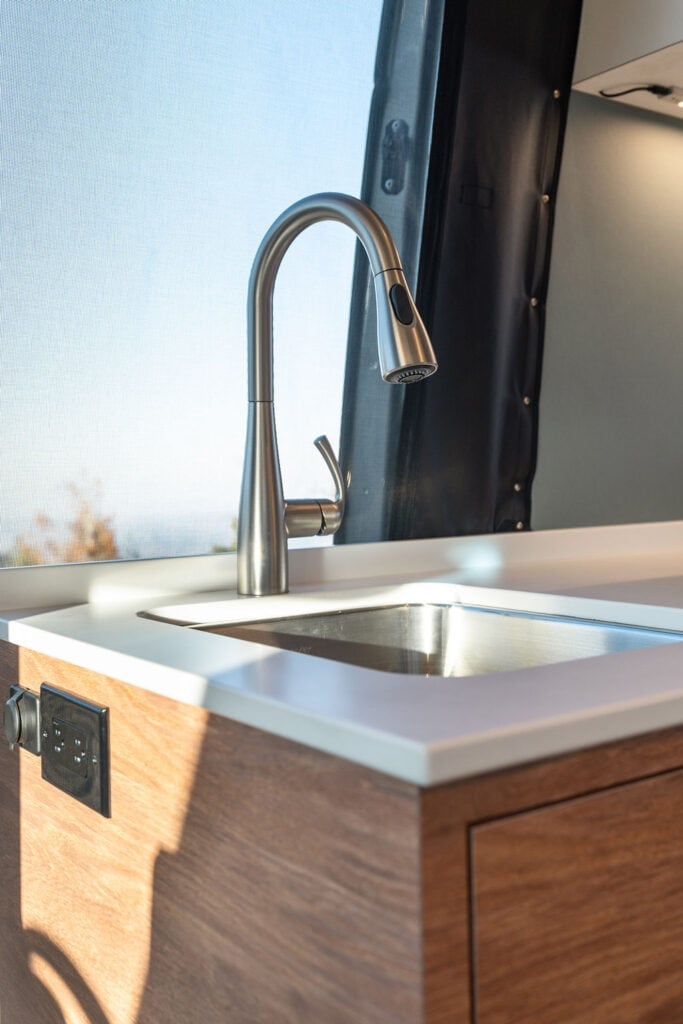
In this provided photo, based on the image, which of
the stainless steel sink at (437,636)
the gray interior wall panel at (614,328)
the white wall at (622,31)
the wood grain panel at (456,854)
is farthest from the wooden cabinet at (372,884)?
the white wall at (622,31)

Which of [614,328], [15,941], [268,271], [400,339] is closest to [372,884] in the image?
[400,339]

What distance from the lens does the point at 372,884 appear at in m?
0.64

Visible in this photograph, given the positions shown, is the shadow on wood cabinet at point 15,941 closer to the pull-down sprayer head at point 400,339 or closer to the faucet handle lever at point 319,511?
the faucet handle lever at point 319,511

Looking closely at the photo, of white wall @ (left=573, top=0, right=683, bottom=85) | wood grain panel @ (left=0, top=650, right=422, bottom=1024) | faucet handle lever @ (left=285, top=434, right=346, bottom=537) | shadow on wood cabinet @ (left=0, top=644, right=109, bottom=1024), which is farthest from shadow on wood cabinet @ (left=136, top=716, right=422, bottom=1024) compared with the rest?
→ white wall @ (left=573, top=0, right=683, bottom=85)

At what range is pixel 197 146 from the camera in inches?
54.4

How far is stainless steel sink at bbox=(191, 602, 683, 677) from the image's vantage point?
1.14 meters

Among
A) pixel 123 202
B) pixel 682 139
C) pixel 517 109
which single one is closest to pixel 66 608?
pixel 123 202

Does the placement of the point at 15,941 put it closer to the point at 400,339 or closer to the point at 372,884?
the point at 372,884

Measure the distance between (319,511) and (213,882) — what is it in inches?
23.4

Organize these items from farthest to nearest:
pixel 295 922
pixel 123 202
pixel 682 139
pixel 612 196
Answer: pixel 682 139 < pixel 612 196 < pixel 123 202 < pixel 295 922

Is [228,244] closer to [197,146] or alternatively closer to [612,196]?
[197,146]

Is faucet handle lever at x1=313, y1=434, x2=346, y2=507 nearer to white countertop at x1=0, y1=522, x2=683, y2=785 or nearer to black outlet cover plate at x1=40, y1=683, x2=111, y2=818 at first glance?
white countertop at x1=0, y1=522, x2=683, y2=785

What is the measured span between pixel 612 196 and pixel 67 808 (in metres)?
1.45

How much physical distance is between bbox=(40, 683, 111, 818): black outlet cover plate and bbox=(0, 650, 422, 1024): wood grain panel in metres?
0.01
